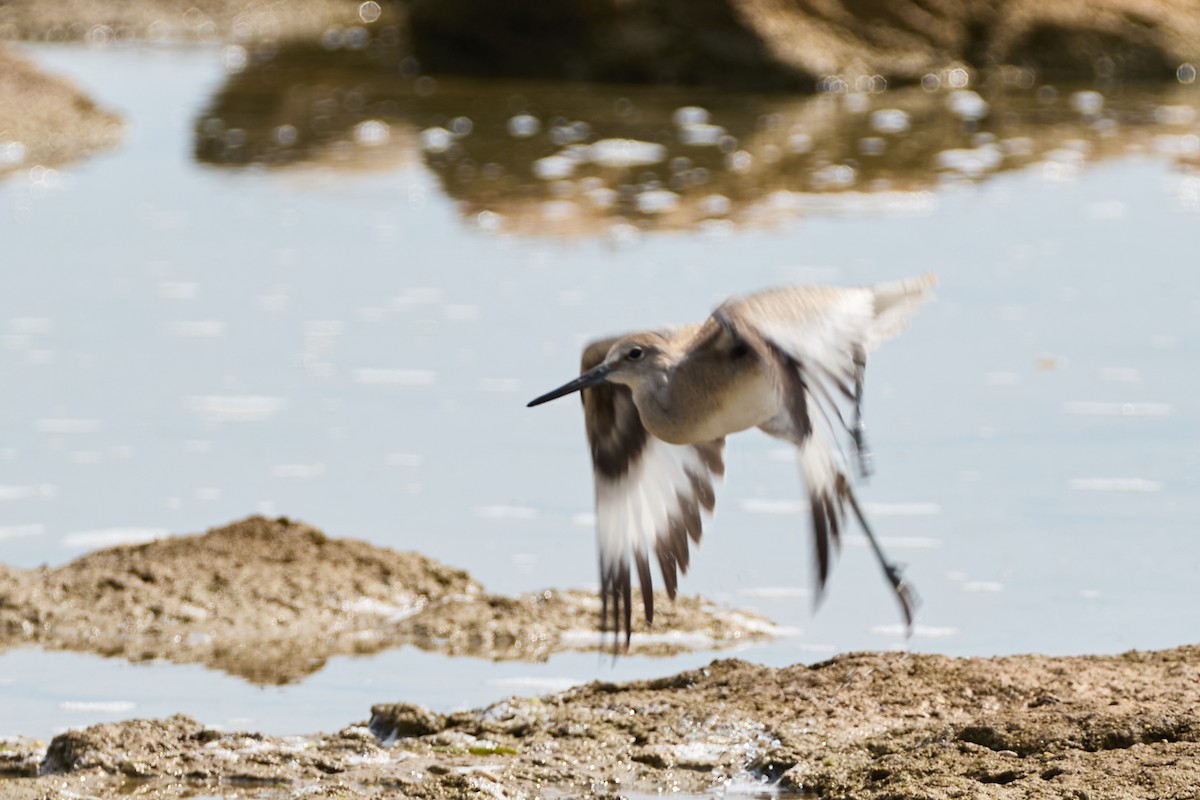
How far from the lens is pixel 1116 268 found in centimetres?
1104

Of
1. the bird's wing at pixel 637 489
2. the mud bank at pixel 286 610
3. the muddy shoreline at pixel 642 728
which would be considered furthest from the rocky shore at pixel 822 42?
the bird's wing at pixel 637 489

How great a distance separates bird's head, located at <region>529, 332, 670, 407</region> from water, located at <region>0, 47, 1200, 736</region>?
112cm

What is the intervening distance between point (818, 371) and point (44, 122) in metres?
12.4

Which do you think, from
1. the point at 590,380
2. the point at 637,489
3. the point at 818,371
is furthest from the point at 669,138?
the point at 818,371

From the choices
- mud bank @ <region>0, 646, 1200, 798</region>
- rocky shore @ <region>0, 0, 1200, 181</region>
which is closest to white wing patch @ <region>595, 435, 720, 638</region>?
mud bank @ <region>0, 646, 1200, 798</region>

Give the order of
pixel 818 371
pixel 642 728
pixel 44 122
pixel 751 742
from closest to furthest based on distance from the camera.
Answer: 1. pixel 818 371
2. pixel 751 742
3. pixel 642 728
4. pixel 44 122

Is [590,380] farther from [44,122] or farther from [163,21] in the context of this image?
[163,21]

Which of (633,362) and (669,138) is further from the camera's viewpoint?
(669,138)

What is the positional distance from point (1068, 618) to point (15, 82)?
12.3 m

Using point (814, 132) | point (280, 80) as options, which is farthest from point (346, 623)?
point (280, 80)

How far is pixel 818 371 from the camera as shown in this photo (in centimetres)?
458

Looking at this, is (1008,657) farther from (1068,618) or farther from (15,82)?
(15,82)

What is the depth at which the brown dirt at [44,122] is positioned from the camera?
15.2m

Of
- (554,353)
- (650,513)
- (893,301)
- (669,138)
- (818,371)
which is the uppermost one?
(669,138)
